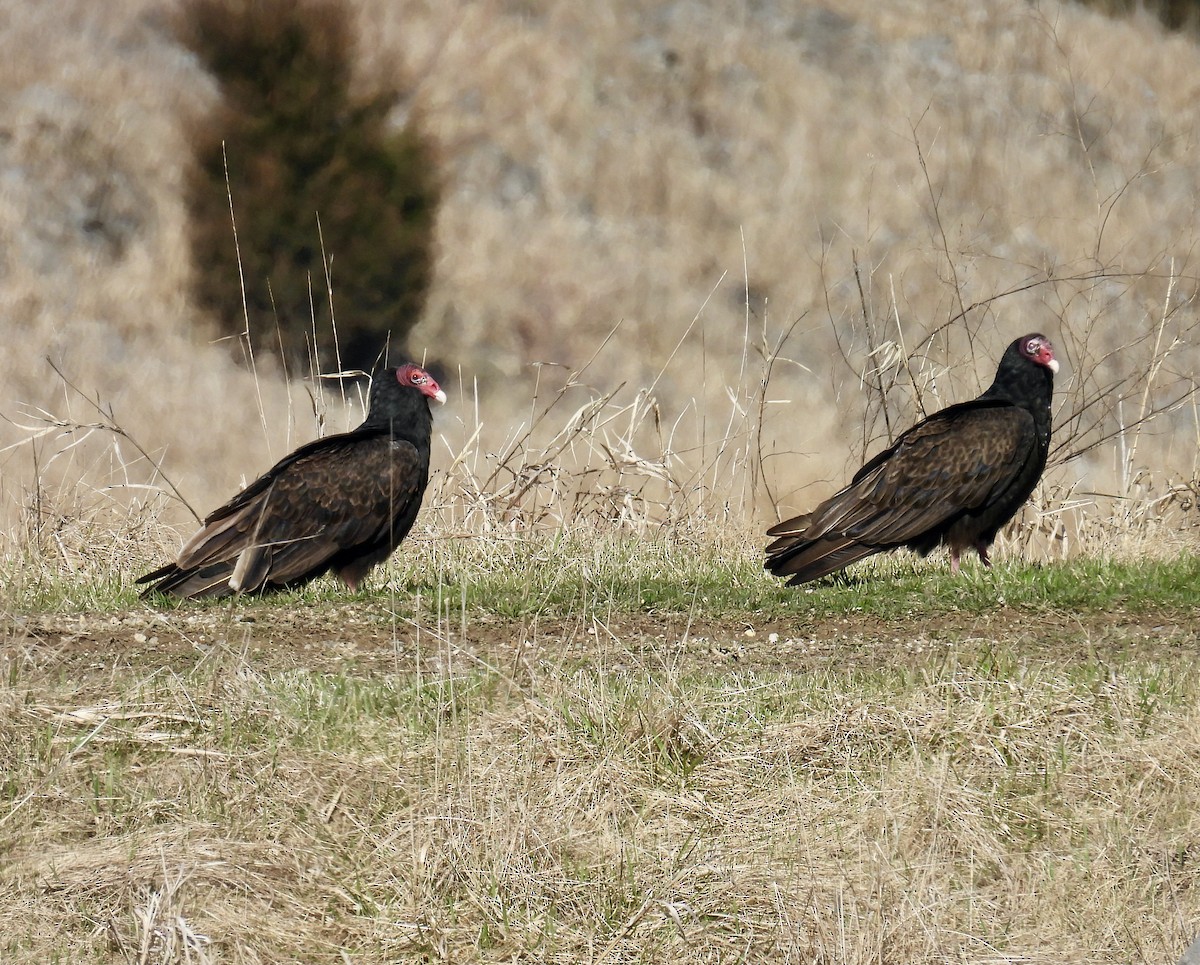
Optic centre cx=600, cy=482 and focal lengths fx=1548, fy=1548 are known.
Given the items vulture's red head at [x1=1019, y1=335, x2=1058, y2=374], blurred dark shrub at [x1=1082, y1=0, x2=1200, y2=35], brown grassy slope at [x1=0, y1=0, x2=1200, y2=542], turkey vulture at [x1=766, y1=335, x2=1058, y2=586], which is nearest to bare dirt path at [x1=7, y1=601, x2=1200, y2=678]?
turkey vulture at [x1=766, y1=335, x2=1058, y2=586]

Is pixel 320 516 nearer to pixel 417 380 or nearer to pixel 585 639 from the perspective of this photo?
pixel 417 380

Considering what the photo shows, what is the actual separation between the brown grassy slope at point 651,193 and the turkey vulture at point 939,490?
943cm

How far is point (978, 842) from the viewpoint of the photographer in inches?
151

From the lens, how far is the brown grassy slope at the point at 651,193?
19.4 metres

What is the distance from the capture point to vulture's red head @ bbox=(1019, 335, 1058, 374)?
732 centimetres

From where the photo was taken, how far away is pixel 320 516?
6.63 m

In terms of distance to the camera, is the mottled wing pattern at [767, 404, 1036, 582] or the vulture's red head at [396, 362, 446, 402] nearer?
the mottled wing pattern at [767, 404, 1036, 582]

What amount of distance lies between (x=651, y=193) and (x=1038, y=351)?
1658 centimetres

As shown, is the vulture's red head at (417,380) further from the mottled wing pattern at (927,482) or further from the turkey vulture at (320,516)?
the mottled wing pattern at (927,482)

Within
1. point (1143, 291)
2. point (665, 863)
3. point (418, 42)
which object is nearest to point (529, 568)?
point (665, 863)

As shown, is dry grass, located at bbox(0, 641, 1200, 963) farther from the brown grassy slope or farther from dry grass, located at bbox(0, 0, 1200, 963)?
the brown grassy slope

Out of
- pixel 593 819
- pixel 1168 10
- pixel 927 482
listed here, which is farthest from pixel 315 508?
pixel 1168 10

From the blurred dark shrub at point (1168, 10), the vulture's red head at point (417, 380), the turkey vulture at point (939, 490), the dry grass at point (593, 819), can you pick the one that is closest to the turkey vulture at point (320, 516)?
the vulture's red head at point (417, 380)

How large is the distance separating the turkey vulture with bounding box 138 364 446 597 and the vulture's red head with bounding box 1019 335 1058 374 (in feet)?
9.56
